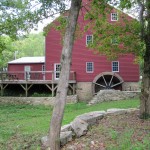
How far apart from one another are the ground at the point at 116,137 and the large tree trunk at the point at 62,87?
0.48 m

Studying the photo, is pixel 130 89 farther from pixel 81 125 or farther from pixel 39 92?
pixel 81 125

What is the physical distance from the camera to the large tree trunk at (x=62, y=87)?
6.10 meters

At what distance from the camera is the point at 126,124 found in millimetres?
7816

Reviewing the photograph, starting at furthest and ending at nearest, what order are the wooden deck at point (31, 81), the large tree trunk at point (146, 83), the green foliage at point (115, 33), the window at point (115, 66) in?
the window at point (115, 66) < the wooden deck at point (31, 81) < the green foliage at point (115, 33) < the large tree trunk at point (146, 83)

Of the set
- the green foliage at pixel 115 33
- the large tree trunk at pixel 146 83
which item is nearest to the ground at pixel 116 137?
the large tree trunk at pixel 146 83

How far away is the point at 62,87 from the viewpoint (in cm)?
618

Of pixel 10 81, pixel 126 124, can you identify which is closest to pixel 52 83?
pixel 10 81

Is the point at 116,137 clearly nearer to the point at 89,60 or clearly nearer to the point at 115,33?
the point at 115,33

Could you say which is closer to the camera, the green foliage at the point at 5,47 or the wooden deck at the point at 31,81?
the green foliage at the point at 5,47

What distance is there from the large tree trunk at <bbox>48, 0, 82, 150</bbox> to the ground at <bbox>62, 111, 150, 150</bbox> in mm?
479

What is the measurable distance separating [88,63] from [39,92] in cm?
540

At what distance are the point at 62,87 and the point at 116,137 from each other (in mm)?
1908

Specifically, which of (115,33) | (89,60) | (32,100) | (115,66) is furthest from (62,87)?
(115,66)

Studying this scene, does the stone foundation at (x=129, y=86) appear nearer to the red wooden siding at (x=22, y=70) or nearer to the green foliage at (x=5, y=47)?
the red wooden siding at (x=22, y=70)
